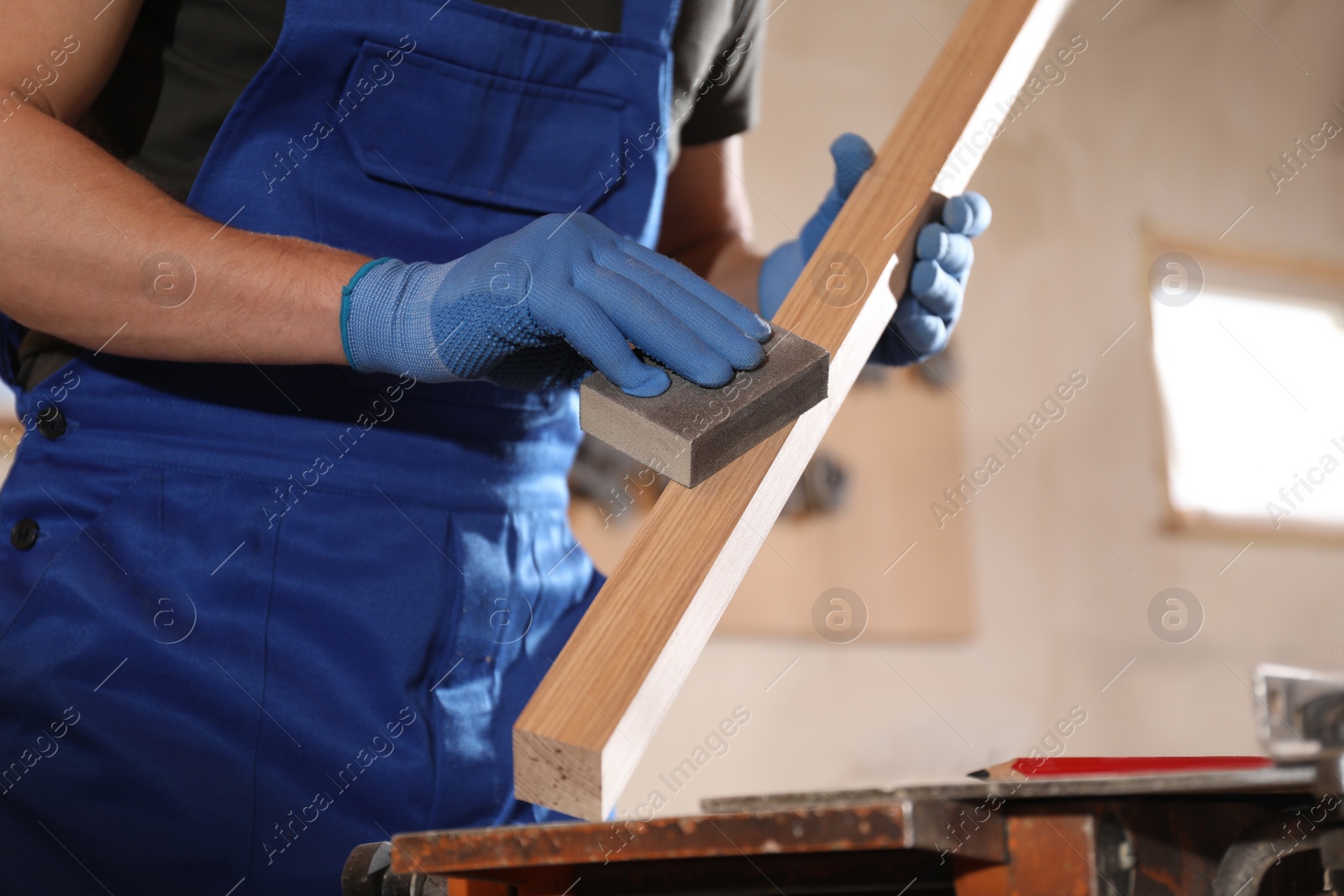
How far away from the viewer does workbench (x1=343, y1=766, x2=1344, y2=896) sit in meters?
0.50

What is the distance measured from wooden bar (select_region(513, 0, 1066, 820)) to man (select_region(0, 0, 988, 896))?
3.3 inches

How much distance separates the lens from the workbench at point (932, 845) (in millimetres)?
501

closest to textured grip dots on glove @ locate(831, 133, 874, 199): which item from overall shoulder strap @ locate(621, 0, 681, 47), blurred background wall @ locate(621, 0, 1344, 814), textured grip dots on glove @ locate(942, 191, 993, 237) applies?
textured grip dots on glove @ locate(942, 191, 993, 237)

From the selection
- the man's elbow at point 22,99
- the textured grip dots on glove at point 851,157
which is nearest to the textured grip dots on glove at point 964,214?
the textured grip dots on glove at point 851,157

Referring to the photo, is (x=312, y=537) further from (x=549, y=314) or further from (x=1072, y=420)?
(x=1072, y=420)

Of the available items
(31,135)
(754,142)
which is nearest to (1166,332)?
(754,142)

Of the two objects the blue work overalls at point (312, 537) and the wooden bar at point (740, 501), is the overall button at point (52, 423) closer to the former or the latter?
the blue work overalls at point (312, 537)

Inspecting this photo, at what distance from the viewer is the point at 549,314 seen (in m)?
0.74

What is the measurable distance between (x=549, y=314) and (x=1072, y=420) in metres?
3.11

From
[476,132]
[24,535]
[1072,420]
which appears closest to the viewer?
[24,535]

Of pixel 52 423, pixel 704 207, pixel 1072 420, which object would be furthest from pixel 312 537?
pixel 1072 420

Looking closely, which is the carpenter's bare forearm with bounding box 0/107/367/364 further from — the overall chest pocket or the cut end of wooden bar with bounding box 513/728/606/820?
the cut end of wooden bar with bounding box 513/728/606/820

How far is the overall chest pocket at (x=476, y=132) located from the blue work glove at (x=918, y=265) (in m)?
0.25

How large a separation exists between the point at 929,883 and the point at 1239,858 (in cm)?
17
